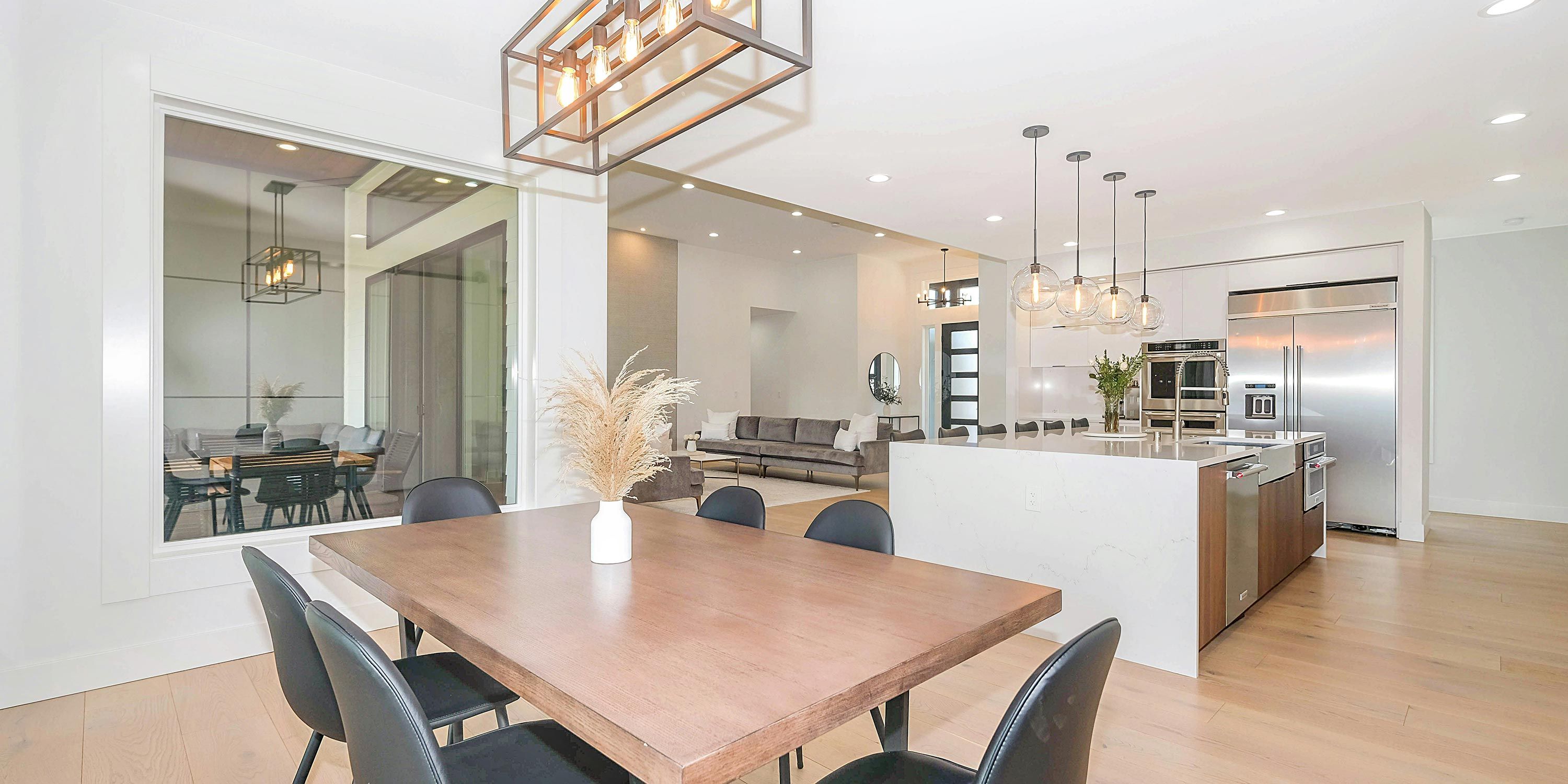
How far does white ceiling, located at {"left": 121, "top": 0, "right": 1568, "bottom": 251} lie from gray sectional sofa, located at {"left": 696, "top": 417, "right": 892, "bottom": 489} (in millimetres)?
3605

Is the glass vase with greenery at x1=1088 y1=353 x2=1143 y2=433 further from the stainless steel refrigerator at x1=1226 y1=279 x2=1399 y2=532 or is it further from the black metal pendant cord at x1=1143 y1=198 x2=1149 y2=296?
the stainless steel refrigerator at x1=1226 y1=279 x2=1399 y2=532

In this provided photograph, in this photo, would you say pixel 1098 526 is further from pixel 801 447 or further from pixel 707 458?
pixel 707 458

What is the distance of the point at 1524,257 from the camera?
20.6ft

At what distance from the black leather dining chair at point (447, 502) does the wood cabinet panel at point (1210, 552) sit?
2.78m

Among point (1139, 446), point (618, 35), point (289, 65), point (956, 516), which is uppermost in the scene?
point (289, 65)

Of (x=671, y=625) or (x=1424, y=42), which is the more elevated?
(x=1424, y=42)

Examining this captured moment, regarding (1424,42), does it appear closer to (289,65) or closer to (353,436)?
(289,65)

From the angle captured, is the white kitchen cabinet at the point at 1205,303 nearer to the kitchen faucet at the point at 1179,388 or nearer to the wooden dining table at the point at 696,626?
the kitchen faucet at the point at 1179,388

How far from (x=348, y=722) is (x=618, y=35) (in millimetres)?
1677

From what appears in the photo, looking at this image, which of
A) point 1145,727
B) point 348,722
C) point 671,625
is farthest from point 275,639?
point 1145,727

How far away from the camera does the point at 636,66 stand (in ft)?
5.90

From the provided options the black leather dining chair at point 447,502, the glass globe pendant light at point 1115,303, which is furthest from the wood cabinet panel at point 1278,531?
the black leather dining chair at point 447,502

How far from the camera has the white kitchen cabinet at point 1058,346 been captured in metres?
7.25

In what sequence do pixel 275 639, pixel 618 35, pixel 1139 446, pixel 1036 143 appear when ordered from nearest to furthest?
pixel 275 639 → pixel 618 35 → pixel 1139 446 → pixel 1036 143
